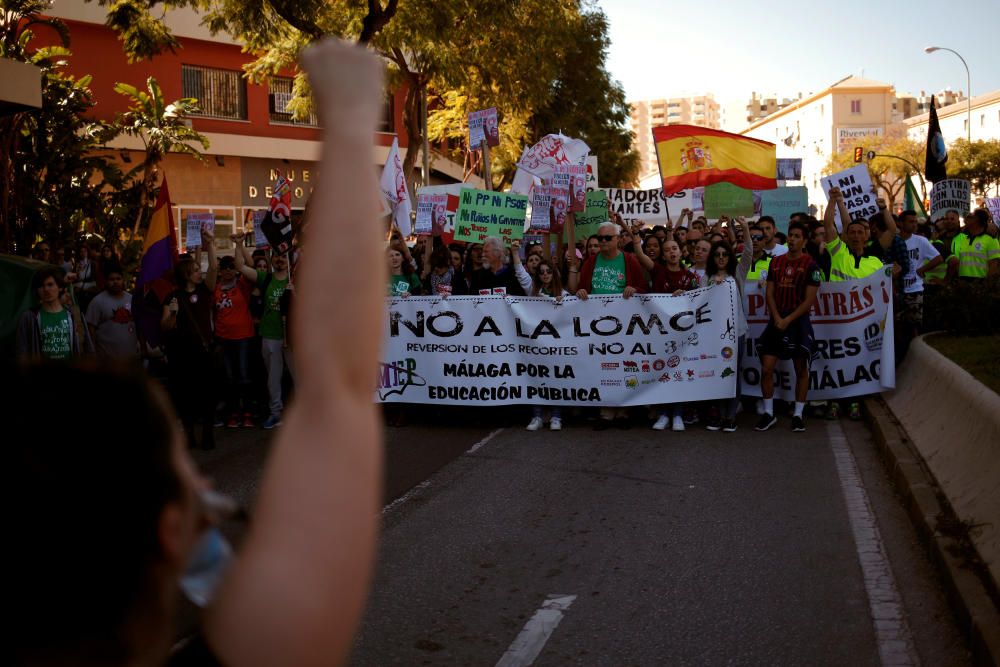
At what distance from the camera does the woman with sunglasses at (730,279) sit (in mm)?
11156

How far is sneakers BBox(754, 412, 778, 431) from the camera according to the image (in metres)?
10.9

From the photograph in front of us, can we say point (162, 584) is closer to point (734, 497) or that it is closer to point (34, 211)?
point (734, 497)

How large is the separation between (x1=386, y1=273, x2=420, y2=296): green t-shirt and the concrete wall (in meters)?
5.43

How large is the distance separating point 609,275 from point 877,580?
6217 mm

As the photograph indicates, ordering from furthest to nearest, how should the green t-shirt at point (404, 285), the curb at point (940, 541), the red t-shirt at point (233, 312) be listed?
the green t-shirt at point (404, 285) → the red t-shirt at point (233, 312) → the curb at point (940, 541)

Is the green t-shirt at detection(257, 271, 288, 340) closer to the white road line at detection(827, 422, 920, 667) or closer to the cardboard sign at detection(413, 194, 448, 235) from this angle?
the cardboard sign at detection(413, 194, 448, 235)

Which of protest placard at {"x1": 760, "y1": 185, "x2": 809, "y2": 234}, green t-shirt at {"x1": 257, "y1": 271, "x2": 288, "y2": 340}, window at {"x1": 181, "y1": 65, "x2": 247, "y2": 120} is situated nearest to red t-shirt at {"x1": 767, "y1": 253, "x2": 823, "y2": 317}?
green t-shirt at {"x1": 257, "y1": 271, "x2": 288, "y2": 340}

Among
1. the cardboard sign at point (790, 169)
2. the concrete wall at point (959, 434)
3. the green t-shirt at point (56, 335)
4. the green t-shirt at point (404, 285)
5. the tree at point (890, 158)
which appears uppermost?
the tree at point (890, 158)

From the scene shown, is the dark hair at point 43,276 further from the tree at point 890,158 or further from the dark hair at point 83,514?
the tree at point 890,158

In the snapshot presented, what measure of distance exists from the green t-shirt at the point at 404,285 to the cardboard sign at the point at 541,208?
312 centimetres

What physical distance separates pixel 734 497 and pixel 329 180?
717 centimetres

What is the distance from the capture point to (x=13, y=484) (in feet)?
3.42

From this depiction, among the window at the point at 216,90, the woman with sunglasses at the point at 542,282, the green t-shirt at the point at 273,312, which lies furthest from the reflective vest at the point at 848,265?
the window at the point at 216,90

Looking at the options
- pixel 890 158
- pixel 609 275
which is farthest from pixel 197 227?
pixel 890 158
